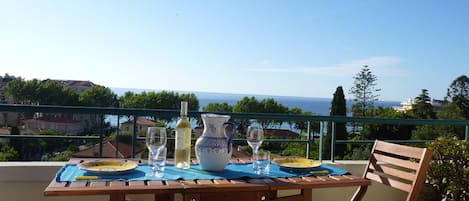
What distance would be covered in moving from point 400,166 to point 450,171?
3.08ft

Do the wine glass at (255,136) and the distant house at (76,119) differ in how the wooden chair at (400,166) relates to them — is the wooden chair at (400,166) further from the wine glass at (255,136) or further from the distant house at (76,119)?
the distant house at (76,119)

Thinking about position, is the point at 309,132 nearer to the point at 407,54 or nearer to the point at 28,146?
the point at 28,146

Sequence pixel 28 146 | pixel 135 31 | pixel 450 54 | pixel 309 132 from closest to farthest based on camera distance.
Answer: pixel 28 146 < pixel 309 132 < pixel 135 31 < pixel 450 54

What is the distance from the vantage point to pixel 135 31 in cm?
1569

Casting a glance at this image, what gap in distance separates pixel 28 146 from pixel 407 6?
38.4 ft

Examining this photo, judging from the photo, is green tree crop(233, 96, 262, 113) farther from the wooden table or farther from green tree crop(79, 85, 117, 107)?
the wooden table

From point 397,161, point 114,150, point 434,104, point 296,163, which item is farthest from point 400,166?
point 434,104

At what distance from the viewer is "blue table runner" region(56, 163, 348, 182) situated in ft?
6.12

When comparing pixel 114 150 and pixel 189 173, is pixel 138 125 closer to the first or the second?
pixel 114 150

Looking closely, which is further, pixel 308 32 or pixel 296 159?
pixel 308 32

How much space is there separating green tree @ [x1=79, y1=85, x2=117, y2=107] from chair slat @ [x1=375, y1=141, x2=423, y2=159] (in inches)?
189

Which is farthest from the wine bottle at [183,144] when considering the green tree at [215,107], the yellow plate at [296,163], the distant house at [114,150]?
the green tree at [215,107]

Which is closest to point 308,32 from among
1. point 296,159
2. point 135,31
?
point 135,31

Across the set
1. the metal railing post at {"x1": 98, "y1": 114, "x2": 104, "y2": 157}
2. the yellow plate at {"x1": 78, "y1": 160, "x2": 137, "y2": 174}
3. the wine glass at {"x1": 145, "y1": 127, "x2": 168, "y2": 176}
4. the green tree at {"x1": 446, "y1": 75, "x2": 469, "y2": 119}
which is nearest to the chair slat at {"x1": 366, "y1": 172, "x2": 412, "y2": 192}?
the wine glass at {"x1": 145, "y1": 127, "x2": 168, "y2": 176}
